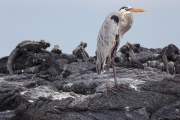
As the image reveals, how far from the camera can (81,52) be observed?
22.1 m

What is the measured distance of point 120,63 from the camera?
64.7 ft

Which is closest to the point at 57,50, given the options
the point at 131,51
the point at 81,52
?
the point at 81,52

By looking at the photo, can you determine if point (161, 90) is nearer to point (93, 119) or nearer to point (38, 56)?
point (93, 119)

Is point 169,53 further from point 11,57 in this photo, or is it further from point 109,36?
point 109,36

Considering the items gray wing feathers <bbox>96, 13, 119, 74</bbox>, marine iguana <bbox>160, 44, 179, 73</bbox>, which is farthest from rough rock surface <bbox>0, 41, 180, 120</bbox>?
marine iguana <bbox>160, 44, 179, 73</bbox>

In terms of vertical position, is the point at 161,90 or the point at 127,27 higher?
the point at 127,27

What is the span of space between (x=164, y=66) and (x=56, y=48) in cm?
524

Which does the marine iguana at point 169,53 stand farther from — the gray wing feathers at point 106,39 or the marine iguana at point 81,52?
the gray wing feathers at point 106,39

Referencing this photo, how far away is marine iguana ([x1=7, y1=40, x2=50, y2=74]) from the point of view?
2088 cm

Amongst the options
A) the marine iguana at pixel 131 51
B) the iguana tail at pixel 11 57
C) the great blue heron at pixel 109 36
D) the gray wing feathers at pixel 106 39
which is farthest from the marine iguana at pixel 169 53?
the gray wing feathers at pixel 106 39

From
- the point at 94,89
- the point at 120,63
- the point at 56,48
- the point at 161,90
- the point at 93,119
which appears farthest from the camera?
the point at 56,48

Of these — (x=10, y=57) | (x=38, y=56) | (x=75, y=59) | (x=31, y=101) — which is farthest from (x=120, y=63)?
(x=31, y=101)

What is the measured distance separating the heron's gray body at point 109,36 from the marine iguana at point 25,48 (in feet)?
27.1

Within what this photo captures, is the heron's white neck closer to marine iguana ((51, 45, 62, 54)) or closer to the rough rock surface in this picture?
the rough rock surface
